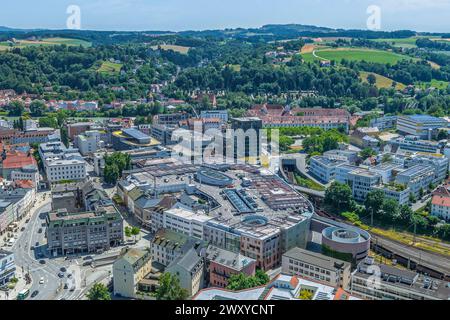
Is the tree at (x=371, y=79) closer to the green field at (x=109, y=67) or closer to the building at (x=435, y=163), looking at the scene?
the building at (x=435, y=163)

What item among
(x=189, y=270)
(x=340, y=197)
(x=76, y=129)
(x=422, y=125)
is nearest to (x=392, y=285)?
(x=189, y=270)

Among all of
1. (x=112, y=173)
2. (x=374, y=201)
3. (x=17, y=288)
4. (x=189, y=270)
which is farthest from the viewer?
(x=112, y=173)

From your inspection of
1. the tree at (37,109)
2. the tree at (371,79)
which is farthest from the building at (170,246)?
the tree at (371,79)

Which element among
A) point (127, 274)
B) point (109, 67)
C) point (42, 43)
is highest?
point (42, 43)

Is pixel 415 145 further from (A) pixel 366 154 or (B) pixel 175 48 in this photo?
(B) pixel 175 48

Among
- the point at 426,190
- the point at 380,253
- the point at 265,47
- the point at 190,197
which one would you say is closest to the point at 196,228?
the point at 190,197

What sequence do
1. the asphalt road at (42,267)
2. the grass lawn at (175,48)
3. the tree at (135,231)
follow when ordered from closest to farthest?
the asphalt road at (42,267)
the tree at (135,231)
the grass lawn at (175,48)

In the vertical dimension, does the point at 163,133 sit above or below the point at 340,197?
above

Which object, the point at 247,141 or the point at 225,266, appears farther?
the point at 247,141
